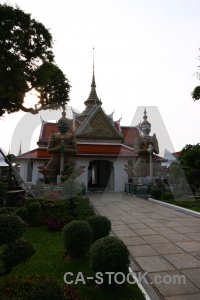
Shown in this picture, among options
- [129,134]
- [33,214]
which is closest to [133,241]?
[33,214]

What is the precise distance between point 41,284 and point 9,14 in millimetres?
11477

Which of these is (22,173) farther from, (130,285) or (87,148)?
(130,285)

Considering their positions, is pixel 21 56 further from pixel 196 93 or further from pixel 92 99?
pixel 92 99

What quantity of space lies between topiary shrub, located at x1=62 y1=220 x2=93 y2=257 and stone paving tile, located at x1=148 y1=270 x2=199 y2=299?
131 centimetres

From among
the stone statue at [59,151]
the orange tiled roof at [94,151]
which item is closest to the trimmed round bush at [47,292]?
the stone statue at [59,151]

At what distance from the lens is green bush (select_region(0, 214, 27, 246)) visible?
121 inches

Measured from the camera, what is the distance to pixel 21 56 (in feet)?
37.0

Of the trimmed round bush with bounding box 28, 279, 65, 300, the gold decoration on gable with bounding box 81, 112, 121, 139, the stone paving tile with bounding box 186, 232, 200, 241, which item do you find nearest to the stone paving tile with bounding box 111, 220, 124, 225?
the stone paving tile with bounding box 186, 232, 200, 241

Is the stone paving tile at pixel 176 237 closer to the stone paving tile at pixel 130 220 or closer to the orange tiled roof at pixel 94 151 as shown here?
the stone paving tile at pixel 130 220

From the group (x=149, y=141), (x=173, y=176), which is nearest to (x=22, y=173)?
(x=149, y=141)

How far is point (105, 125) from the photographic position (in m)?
20.9

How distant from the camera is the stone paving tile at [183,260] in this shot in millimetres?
A: 4348

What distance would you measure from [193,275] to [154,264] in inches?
28.6

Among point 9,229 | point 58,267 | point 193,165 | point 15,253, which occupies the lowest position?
point 58,267
